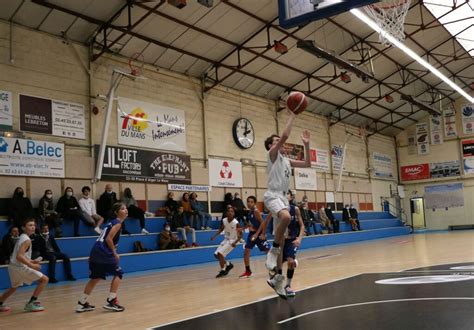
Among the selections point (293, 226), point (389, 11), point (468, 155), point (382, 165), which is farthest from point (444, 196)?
point (293, 226)

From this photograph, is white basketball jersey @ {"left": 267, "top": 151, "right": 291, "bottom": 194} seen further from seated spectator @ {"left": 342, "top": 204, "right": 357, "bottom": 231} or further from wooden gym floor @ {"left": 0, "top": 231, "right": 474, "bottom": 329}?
seated spectator @ {"left": 342, "top": 204, "right": 357, "bottom": 231}

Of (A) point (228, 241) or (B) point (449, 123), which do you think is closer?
(A) point (228, 241)

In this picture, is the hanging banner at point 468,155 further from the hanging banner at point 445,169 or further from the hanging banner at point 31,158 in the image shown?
the hanging banner at point 31,158

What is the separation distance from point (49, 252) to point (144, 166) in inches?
216

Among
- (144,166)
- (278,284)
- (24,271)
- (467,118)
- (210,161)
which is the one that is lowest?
(278,284)

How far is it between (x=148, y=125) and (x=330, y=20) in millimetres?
7805

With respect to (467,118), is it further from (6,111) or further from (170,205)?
(6,111)

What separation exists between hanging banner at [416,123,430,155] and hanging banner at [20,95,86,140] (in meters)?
23.4

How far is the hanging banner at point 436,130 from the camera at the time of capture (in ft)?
98.4

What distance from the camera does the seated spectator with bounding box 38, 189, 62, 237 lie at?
1202cm

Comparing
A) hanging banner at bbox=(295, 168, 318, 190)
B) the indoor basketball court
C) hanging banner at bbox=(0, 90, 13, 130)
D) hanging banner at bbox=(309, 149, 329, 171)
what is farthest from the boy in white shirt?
hanging banner at bbox=(309, 149, 329, 171)

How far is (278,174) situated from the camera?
233 inches

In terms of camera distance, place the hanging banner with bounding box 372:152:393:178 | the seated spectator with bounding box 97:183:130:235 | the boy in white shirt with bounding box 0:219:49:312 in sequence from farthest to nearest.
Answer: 1. the hanging banner with bounding box 372:152:393:178
2. the seated spectator with bounding box 97:183:130:235
3. the boy in white shirt with bounding box 0:219:49:312

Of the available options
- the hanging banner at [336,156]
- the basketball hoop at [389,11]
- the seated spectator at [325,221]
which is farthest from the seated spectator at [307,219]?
the basketball hoop at [389,11]
